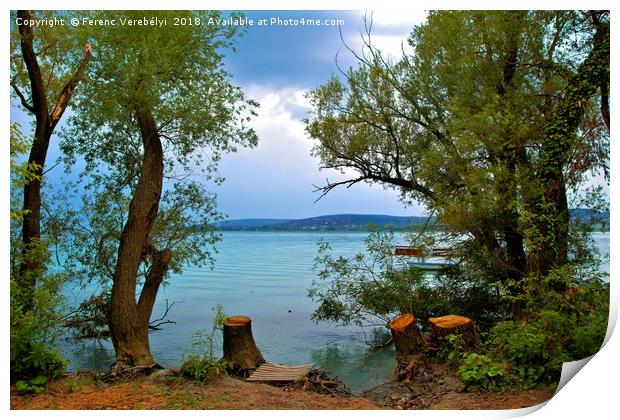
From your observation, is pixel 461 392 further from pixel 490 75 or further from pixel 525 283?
pixel 490 75

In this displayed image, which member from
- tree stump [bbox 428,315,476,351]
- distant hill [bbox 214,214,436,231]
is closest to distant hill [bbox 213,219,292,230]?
distant hill [bbox 214,214,436,231]

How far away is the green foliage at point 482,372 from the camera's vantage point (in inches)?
160

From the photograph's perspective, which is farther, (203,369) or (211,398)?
(203,369)

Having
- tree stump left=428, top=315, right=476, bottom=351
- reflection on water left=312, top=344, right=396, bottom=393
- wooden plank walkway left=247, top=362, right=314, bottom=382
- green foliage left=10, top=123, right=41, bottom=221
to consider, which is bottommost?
reflection on water left=312, top=344, right=396, bottom=393

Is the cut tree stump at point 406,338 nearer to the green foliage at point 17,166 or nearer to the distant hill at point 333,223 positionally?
the distant hill at point 333,223

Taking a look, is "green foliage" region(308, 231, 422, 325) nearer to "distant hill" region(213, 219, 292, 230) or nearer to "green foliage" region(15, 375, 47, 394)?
"distant hill" region(213, 219, 292, 230)

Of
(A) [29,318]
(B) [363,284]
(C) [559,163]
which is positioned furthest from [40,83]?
(C) [559,163]

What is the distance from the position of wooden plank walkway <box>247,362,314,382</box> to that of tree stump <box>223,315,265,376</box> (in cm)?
11

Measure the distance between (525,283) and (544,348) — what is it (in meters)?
0.84

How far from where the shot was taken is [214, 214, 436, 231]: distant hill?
5512 millimetres

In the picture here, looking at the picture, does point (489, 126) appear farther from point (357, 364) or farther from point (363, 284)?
point (357, 364)

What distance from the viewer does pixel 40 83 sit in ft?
16.1

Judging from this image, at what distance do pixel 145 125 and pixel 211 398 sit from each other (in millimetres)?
2695
